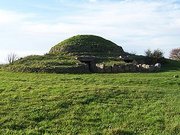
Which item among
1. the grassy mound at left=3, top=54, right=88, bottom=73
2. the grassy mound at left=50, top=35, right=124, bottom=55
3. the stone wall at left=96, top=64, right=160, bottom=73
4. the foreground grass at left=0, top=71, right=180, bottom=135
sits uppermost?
the grassy mound at left=50, top=35, right=124, bottom=55

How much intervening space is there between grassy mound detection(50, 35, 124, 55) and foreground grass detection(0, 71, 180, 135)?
16.9 metres

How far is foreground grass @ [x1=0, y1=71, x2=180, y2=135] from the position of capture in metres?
16.0

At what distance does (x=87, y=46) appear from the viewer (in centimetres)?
4244

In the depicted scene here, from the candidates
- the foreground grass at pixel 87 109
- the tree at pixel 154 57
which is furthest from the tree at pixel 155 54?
the foreground grass at pixel 87 109

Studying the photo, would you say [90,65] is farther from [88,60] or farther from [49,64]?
[49,64]

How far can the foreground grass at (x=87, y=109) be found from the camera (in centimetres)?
1602

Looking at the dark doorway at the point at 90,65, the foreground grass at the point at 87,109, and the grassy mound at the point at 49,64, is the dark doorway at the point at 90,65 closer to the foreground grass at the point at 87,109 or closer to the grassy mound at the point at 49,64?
the grassy mound at the point at 49,64

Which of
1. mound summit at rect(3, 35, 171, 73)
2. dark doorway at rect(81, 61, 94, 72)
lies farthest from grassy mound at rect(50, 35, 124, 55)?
dark doorway at rect(81, 61, 94, 72)

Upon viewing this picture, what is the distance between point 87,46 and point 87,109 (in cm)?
2451

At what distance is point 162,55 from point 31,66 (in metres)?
15.7

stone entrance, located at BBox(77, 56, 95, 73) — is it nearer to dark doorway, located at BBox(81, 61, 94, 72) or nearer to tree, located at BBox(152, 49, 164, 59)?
dark doorway, located at BBox(81, 61, 94, 72)

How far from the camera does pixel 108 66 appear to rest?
33.8 m

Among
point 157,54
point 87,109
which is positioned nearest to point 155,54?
point 157,54

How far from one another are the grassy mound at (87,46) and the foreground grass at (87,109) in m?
16.9
